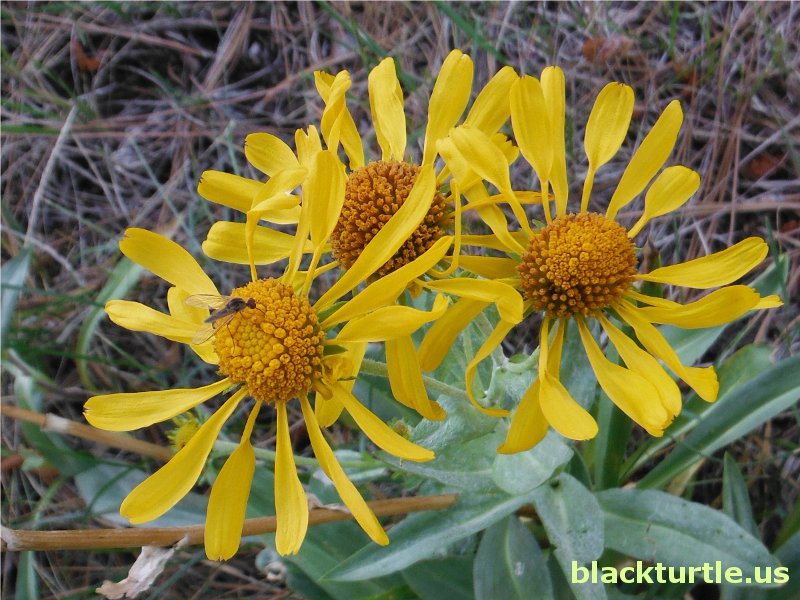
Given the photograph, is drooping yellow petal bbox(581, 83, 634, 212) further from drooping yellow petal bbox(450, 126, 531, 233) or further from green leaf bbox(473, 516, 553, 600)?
green leaf bbox(473, 516, 553, 600)

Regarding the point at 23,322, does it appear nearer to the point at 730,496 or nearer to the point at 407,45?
the point at 407,45

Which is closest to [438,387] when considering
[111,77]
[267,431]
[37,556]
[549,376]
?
[549,376]

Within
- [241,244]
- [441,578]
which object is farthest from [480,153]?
[441,578]

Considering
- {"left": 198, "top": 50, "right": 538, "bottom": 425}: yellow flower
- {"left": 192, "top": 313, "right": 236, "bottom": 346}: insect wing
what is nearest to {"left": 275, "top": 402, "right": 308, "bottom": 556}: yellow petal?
{"left": 198, "top": 50, "right": 538, "bottom": 425}: yellow flower

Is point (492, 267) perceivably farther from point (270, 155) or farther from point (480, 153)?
point (270, 155)

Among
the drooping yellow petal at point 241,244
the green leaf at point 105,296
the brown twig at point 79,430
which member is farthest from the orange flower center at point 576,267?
the green leaf at point 105,296

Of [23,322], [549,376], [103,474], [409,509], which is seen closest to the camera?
[549,376]
